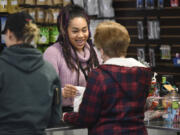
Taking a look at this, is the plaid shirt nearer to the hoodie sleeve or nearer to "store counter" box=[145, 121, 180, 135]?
the hoodie sleeve

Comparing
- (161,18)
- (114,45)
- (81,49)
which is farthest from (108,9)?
(114,45)

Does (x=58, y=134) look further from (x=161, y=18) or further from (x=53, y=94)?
(x=161, y=18)

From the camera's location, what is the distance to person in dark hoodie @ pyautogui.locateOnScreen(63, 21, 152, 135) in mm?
2605

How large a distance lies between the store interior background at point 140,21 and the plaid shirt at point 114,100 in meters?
4.19

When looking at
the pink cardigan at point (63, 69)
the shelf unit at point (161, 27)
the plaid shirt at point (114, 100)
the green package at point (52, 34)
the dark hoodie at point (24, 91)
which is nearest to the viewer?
the dark hoodie at point (24, 91)

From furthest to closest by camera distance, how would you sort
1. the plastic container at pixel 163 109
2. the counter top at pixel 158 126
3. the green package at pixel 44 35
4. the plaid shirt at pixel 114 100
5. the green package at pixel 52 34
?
the green package at pixel 52 34
the green package at pixel 44 35
the plastic container at pixel 163 109
the counter top at pixel 158 126
the plaid shirt at pixel 114 100

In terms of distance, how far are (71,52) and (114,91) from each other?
98 centimetres

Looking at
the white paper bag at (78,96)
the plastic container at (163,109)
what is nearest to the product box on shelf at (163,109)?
the plastic container at (163,109)

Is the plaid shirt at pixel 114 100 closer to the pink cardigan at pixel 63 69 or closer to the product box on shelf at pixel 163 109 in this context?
the product box on shelf at pixel 163 109

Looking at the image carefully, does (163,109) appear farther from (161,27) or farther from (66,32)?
(161,27)

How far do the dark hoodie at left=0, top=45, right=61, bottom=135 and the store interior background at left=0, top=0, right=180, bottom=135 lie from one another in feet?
13.8

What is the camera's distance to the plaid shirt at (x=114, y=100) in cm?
260

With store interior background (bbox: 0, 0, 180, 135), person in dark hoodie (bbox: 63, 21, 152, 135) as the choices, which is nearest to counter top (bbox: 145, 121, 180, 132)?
person in dark hoodie (bbox: 63, 21, 152, 135)

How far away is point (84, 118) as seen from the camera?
8.86 feet
